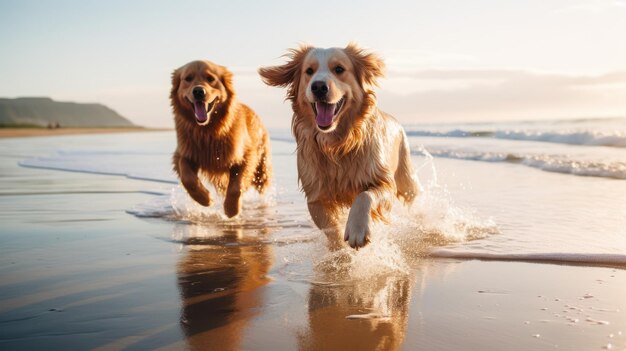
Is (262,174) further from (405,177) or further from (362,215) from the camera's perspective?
(362,215)

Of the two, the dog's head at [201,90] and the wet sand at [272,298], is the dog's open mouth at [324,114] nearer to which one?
the wet sand at [272,298]

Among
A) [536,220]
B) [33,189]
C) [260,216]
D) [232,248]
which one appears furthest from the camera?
[33,189]

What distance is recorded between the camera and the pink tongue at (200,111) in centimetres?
655

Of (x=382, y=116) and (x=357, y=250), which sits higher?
(x=382, y=116)

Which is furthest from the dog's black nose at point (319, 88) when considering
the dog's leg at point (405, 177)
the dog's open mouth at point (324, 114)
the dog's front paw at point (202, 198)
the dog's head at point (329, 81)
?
the dog's front paw at point (202, 198)

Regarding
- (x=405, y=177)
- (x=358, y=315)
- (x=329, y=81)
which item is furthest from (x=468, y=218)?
(x=358, y=315)

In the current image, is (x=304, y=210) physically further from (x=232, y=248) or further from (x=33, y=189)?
(x=33, y=189)

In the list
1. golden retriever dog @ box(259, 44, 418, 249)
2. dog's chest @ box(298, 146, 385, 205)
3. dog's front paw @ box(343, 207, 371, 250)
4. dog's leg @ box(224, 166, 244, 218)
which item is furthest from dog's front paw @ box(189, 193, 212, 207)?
dog's front paw @ box(343, 207, 371, 250)

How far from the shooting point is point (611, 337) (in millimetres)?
2842

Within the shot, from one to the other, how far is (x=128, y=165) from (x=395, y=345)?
37.8 ft

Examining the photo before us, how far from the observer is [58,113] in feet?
335

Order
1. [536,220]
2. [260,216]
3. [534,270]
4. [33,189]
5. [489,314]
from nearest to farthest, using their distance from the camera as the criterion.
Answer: [489,314]
[534,270]
[536,220]
[260,216]
[33,189]

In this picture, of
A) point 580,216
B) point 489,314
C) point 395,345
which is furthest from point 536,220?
point 395,345

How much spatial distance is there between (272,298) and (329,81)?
1596mm
